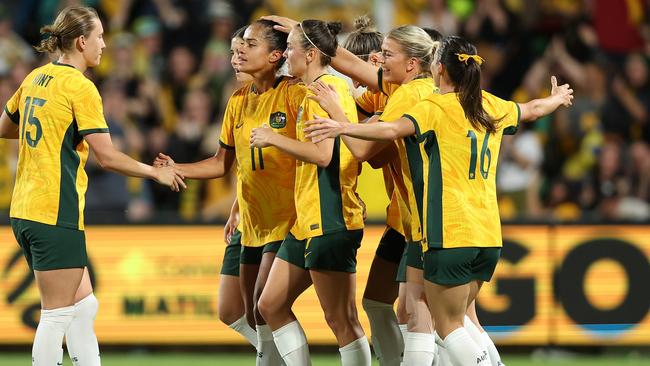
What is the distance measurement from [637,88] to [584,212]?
1947mm

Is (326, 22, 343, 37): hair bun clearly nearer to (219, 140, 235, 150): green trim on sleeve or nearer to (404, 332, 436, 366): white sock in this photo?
(219, 140, 235, 150): green trim on sleeve

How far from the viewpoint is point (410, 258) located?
23.2ft

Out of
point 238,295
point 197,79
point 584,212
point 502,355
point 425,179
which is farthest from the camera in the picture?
point 197,79

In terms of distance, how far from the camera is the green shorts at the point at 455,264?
644 centimetres

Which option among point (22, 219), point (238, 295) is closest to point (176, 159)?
point (238, 295)

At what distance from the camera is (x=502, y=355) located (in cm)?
1031

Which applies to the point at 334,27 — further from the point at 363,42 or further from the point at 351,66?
the point at 363,42

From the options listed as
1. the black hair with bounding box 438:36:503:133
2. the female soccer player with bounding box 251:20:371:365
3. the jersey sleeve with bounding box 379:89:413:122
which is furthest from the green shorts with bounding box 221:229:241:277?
the black hair with bounding box 438:36:503:133

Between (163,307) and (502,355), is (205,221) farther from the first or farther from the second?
(502,355)

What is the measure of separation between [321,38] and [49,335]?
2290mm

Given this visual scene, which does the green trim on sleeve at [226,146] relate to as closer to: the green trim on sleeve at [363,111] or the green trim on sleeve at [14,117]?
the green trim on sleeve at [363,111]

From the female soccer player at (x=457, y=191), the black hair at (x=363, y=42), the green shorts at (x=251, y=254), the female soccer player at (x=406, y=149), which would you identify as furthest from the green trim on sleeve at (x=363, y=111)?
the female soccer player at (x=457, y=191)

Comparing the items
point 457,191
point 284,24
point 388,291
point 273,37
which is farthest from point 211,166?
point 457,191

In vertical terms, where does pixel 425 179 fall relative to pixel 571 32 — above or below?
below
